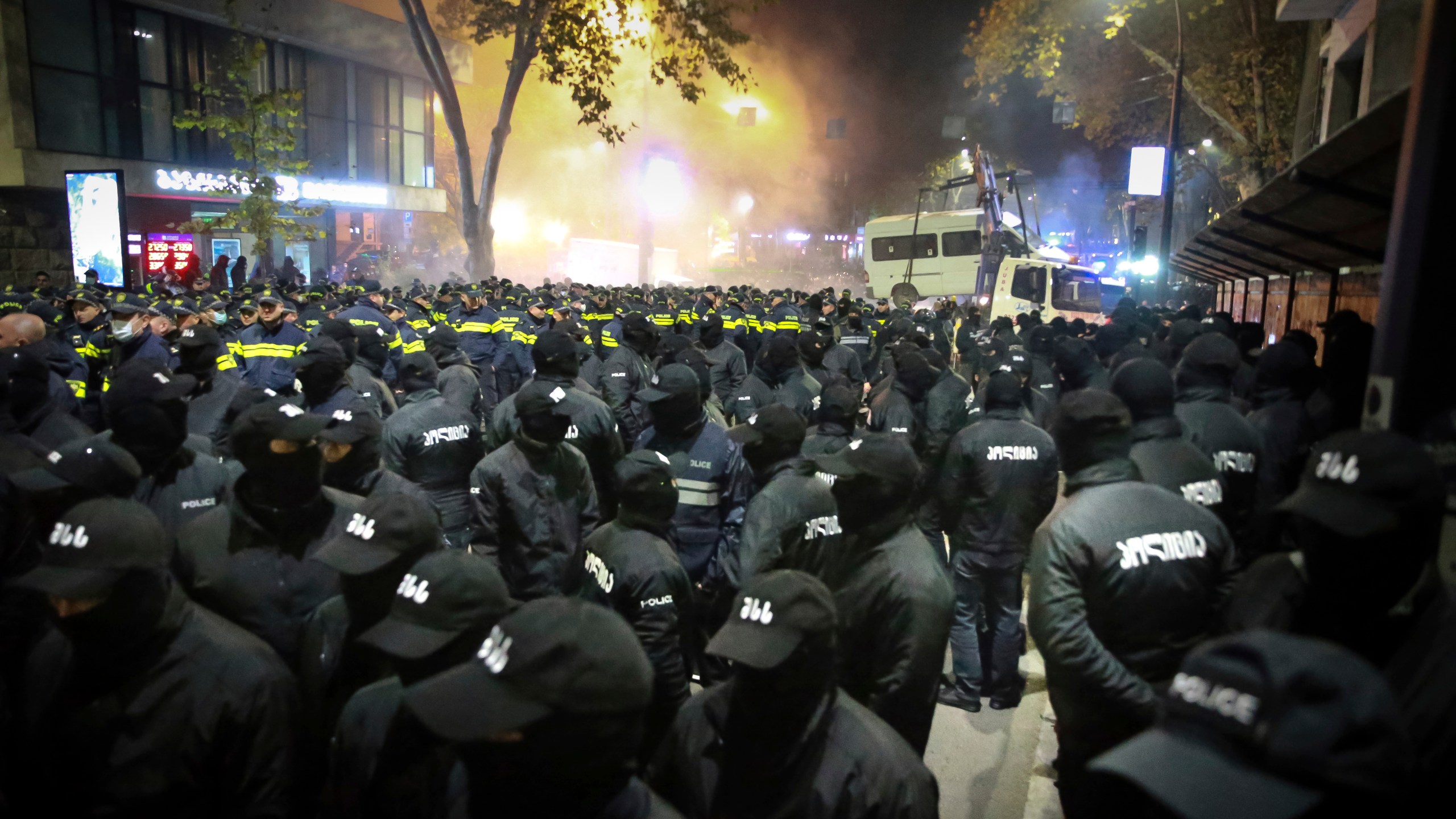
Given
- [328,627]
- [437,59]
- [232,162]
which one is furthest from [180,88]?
[328,627]

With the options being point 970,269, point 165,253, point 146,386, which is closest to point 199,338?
point 146,386

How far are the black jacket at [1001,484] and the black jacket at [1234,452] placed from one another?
0.97 m

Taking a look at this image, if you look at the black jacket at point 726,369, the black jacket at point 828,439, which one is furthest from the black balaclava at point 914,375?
the black jacket at point 726,369

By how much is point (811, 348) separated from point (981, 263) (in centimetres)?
1984

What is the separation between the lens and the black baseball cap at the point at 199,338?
6527 millimetres

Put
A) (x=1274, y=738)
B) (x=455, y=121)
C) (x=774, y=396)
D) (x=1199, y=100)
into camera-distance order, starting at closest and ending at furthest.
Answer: (x=1274, y=738) → (x=774, y=396) → (x=1199, y=100) → (x=455, y=121)

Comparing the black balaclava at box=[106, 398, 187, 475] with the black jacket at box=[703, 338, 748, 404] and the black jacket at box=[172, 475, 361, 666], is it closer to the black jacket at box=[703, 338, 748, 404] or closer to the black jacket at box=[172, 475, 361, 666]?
the black jacket at box=[172, 475, 361, 666]

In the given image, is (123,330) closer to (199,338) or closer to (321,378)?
(199,338)

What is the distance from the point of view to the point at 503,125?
26.1m

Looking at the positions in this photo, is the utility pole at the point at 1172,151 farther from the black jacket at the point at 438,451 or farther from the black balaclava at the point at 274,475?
the black balaclava at the point at 274,475

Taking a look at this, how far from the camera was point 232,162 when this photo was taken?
107 feet

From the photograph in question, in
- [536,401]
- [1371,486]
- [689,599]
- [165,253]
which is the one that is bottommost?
[689,599]

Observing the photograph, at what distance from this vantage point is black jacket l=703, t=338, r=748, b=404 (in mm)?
10555

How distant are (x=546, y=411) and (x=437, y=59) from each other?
23.0 meters
